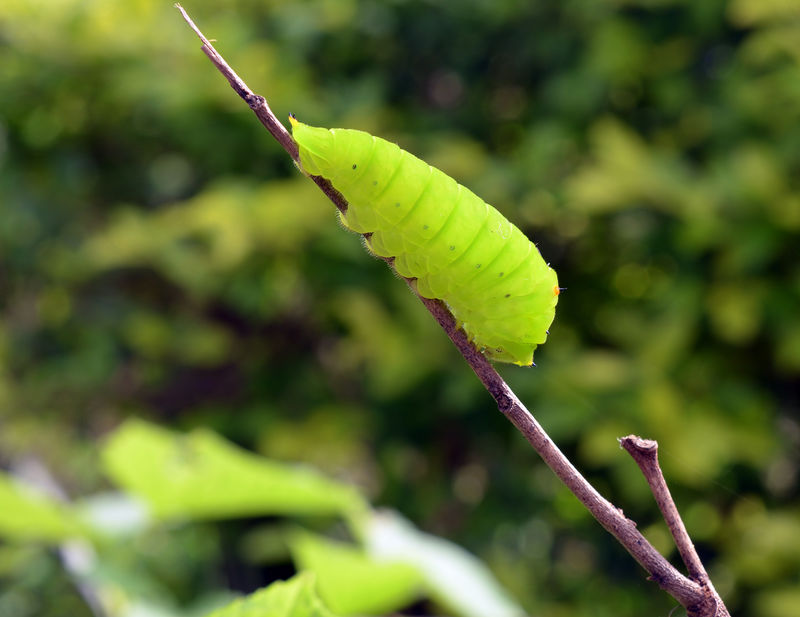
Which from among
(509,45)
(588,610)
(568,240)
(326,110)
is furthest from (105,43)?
(588,610)

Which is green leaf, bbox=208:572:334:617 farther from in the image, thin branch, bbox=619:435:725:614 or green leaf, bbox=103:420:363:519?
green leaf, bbox=103:420:363:519

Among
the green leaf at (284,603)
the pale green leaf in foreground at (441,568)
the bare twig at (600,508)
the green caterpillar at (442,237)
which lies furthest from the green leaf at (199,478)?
the bare twig at (600,508)

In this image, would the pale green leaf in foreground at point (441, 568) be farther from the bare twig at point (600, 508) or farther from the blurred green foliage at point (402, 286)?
the bare twig at point (600, 508)

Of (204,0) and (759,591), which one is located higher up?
(204,0)

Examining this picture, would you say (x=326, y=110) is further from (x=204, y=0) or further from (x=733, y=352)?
(x=733, y=352)

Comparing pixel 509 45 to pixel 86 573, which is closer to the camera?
pixel 86 573

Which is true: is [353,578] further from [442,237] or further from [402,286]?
[402,286]
